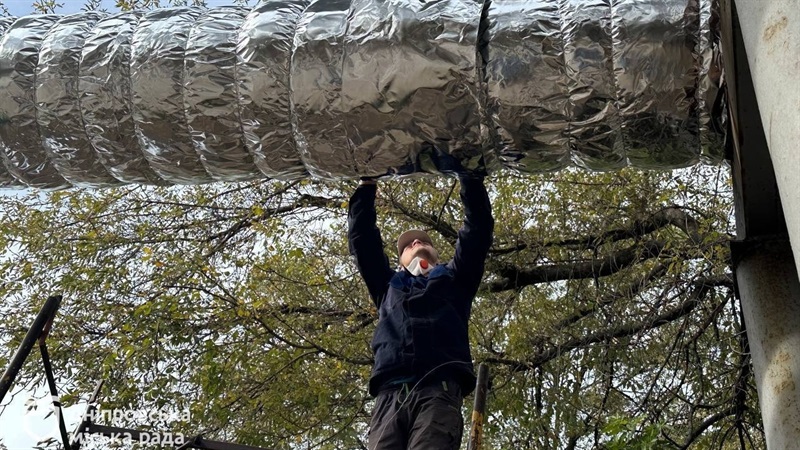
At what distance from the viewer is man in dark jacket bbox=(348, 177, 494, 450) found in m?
3.98

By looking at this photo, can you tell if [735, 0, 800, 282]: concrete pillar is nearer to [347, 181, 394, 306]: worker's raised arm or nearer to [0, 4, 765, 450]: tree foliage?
[347, 181, 394, 306]: worker's raised arm

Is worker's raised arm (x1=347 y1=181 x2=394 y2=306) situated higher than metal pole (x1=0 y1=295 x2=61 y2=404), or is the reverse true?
worker's raised arm (x1=347 y1=181 x2=394 y2=306)

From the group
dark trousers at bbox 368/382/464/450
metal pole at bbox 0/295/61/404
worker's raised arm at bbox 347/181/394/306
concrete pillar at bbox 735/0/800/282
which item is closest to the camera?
concrete pillar at bbox 735/0/800/282

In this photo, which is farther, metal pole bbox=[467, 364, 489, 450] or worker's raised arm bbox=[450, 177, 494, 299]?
worker's raised arm bbox=[450, 177, 494, 299]

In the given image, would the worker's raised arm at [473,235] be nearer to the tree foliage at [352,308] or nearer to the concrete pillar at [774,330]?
the concrete pillar at [774,330]

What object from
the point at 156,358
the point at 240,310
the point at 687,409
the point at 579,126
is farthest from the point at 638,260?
the point at 579,126

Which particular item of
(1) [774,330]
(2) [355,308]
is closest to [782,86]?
(1) [774,330]

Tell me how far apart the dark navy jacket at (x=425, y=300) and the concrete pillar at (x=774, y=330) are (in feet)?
3.97

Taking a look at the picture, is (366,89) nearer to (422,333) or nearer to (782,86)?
(422,333)

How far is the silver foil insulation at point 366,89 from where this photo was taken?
363 cm

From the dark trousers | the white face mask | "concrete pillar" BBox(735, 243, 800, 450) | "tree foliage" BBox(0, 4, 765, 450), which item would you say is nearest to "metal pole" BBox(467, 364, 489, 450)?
the dark trousers

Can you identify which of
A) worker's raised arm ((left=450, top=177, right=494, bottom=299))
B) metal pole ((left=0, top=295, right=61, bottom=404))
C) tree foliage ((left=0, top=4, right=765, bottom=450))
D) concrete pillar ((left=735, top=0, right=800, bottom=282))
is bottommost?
metal pole ((left=0, top=295, right=61, bottom=404))

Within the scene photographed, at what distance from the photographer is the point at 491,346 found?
883 cm

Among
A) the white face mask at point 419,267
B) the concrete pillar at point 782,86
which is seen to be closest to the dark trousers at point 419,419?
the white face mask at point 419,267
